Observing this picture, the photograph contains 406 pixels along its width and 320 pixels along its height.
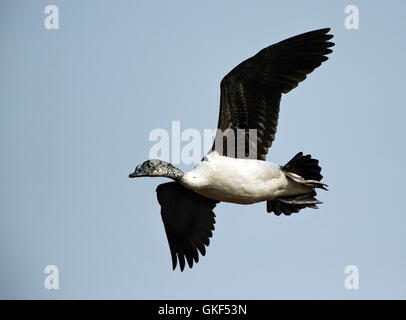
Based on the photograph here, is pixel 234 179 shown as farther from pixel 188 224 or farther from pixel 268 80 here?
pixel 188 224

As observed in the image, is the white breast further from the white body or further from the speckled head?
the speckled head

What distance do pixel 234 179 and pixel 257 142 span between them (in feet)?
2.53

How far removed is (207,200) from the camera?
40.5ft

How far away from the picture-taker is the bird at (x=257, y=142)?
1096cm

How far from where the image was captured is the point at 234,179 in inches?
431

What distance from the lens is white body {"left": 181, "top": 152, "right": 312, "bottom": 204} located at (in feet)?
35.9

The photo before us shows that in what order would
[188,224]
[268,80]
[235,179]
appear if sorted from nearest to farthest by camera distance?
[235,179] → [268,80] → [188,224]

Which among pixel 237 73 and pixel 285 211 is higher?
pixel 237 73

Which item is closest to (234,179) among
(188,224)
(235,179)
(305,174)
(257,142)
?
(235,179)

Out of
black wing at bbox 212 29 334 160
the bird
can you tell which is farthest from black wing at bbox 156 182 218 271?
black wing at bbox 212 29 334 160

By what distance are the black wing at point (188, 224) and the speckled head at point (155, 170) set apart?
3.95ft
